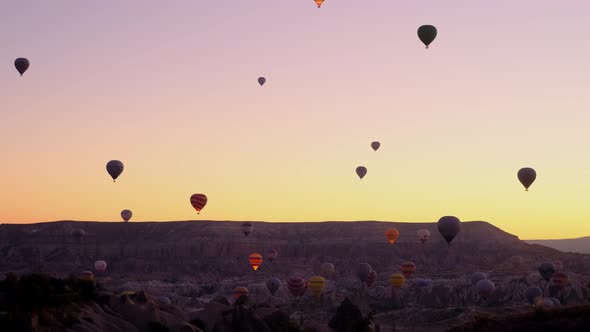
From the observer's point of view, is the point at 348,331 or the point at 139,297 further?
the point at 348,331

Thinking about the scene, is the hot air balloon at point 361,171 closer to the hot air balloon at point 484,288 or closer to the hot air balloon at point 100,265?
the hot air balloon at point 484,288

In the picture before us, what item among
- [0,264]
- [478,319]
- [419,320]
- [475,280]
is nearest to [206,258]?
[0,264]

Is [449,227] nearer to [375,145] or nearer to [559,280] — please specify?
[375,145]

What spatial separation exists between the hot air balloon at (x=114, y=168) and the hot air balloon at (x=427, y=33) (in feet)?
102

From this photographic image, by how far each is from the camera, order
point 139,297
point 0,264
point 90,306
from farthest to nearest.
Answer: point 0,264 < point 139,297 < point 90,306

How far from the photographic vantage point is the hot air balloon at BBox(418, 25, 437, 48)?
2773 inches

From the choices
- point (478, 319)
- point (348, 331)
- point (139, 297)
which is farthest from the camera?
point (348, 331)

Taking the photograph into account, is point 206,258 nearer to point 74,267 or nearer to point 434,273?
point 74,267

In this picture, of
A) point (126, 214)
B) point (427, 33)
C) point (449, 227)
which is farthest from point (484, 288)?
point (126, 214)

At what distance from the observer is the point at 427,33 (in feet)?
232

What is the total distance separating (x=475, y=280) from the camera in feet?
380

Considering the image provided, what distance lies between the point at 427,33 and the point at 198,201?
31188 mm

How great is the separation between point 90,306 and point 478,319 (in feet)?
73.1

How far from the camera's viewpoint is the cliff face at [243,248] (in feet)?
497
